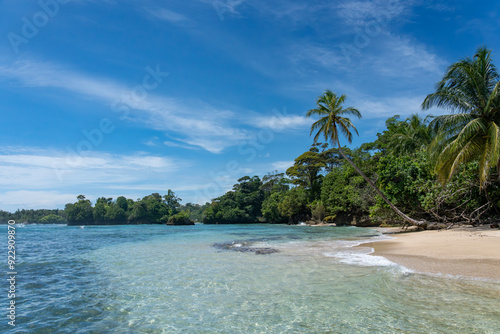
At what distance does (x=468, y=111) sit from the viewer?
14648 millimetres

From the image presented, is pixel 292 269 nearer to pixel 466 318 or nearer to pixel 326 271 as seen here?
pixel 326 271

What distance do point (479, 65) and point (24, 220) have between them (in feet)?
473

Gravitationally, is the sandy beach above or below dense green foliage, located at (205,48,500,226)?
below

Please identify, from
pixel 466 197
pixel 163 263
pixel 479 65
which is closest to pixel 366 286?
pixel 163 263

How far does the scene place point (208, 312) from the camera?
17.2 ft

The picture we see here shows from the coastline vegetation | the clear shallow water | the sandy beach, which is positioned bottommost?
the clear shallow water

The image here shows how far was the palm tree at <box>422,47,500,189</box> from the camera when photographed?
13.6 meters

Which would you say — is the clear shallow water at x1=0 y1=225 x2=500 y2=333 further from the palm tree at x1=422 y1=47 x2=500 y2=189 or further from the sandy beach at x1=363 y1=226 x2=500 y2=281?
the palm tree at x1=422 y1=47 x2=500 y2=189

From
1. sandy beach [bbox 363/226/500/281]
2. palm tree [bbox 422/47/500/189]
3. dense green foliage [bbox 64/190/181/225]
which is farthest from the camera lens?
dense green foliage [bbox 64/190/181/225]

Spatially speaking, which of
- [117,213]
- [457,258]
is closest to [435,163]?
[457,258]

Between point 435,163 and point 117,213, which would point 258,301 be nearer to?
point 435,163

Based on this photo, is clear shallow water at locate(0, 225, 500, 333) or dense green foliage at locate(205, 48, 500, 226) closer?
clear shallow water at locate(0, 225, 500, 333)

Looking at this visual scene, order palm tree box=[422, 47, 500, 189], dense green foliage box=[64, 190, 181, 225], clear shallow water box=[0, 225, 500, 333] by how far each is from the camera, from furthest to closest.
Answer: dense green foliage box=[64, 190, 181, 225]
palm tree box=[422, 47, 500, 189]
clear shallow water box=[0, 225, 500, 333]

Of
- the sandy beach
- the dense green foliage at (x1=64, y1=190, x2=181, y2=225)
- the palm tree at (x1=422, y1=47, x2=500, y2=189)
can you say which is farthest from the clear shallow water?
the dense green foliage at (x1=64, y1=190, x2=181, y2=225)
